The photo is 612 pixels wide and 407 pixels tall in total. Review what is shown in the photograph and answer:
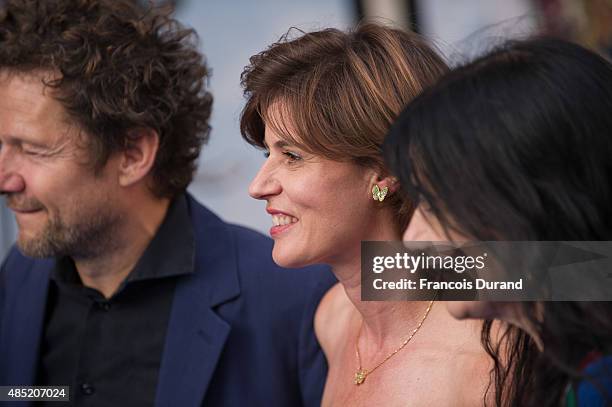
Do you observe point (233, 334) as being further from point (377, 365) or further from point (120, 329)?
point (377, 365)

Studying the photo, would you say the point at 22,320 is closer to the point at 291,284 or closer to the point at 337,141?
the point at 291,284

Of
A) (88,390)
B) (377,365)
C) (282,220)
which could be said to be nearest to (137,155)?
(88,390)

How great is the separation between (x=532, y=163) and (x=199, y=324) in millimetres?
1265

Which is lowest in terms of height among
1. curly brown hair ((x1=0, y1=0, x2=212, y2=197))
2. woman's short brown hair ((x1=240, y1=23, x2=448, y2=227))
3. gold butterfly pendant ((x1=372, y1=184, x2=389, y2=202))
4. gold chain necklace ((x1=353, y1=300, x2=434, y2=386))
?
gold chain necklace ((x1=353, y1=300, x2=434, y2=386))

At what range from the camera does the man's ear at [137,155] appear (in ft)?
8.13

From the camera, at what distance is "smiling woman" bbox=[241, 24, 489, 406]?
5.69ft

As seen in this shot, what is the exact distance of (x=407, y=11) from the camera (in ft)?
13.8

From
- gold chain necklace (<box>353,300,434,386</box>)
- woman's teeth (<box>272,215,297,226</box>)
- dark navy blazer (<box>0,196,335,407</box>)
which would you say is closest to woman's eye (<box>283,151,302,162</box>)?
woman's teeth (<box>272,215,297,226</box>)

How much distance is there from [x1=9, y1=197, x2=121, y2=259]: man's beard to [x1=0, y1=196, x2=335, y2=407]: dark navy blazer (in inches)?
8.4

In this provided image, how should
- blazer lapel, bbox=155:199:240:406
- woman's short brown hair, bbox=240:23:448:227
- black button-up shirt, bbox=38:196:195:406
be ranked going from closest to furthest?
woman's short brown hair, bbox=240:23:448:227 < blazer lapel, bbox=155:199:240:406 < black button-up shirt, bbox=38:196:195:406

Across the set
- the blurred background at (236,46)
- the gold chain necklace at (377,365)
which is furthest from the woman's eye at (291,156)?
the blurred background at (236,46)

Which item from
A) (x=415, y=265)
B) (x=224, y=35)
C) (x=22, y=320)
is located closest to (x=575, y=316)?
(x=415, y=265)

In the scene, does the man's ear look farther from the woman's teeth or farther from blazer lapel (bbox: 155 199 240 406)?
the woman's teeth

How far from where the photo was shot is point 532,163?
1237mm
